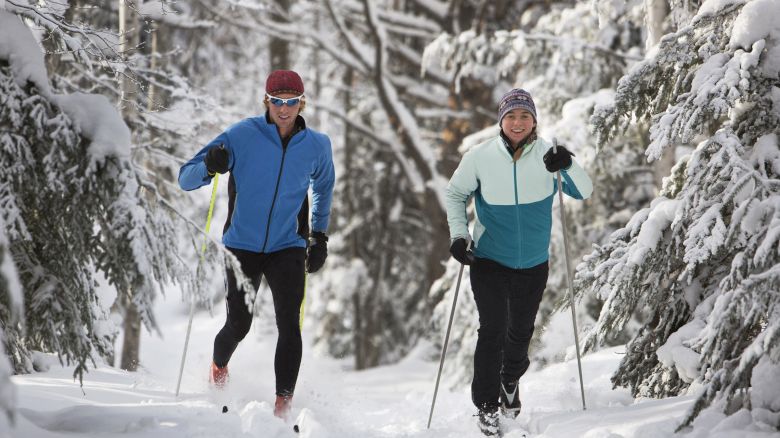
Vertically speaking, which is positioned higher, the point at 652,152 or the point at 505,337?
the point at 652,152

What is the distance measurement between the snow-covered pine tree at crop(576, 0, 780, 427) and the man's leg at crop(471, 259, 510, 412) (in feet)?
1.94

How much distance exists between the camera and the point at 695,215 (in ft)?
13.4

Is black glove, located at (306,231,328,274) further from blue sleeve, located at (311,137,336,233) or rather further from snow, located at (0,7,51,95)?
snow, located at (0,7,51,95)

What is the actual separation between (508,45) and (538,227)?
4.92 meters

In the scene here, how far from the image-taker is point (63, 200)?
334cm

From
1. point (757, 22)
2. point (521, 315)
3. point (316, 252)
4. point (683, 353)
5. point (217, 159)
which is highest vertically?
point (757, 22)

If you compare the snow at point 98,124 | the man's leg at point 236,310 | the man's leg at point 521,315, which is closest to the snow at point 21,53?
the snow at point 98,124

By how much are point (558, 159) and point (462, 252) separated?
767mm

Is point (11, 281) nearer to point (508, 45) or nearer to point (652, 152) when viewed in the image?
point (652, 152)

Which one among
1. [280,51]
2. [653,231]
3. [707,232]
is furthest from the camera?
[280,51]

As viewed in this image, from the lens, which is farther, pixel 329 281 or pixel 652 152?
pixel 329 281

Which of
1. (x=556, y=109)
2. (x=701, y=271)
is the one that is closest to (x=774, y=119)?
(x=701, y=271)

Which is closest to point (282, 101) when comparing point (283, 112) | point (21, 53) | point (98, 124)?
point (283, 112)

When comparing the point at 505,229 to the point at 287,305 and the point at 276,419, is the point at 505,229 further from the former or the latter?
the point at 276,419
